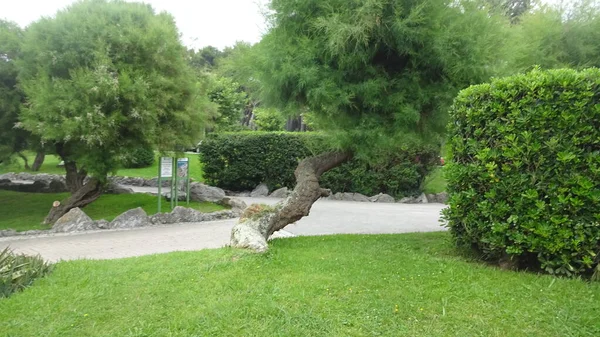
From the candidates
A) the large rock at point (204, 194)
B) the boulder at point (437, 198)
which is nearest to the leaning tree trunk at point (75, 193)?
the large rock at point (204, 194)

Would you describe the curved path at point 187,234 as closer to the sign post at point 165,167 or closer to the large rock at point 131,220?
the large rock at point 131,220

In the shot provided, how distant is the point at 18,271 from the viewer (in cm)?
434

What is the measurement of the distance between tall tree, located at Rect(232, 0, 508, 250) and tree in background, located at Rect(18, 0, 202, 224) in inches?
155

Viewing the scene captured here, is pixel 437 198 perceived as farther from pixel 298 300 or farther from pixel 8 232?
pixel 8 232

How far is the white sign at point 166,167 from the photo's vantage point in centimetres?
1025

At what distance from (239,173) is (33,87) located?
7804 mm

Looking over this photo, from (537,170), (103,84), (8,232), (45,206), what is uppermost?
(103,84)

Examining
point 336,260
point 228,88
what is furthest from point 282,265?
point 228,88

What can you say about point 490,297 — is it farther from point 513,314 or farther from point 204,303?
point 204,303

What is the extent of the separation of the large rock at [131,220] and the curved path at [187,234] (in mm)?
379

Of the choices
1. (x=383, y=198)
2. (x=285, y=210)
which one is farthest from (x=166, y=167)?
(x=383, y=198)

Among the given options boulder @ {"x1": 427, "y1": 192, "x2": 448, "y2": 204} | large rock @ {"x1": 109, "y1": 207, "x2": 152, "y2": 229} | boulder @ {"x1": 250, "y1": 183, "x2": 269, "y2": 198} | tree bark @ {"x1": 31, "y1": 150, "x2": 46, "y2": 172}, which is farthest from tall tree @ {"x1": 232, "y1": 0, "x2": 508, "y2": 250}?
boulder @ {"x1": 427, "y1": 192, "x2": 448, "y2": 204}

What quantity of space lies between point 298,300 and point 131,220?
6.64 meters

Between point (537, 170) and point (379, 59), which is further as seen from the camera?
point (379, 59)
